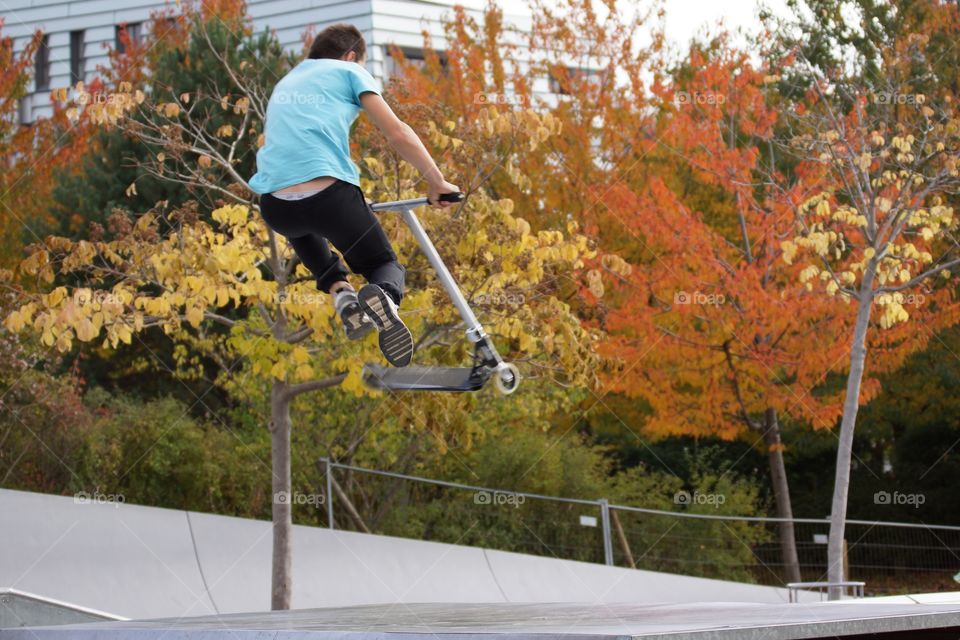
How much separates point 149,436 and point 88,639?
1002 centimetres

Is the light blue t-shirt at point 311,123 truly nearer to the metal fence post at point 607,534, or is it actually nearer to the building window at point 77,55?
the metal fence post at point 607,534

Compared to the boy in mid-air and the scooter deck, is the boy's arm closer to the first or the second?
the boy in mid-air

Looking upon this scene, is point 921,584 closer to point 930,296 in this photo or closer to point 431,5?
point 930,296

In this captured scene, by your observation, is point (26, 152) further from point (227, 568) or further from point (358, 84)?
point (358, 84)

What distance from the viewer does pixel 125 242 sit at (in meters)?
10.2

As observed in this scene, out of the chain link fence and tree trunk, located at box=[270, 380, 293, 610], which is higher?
tree trunk, located at box=[270, 380, 293, 610]

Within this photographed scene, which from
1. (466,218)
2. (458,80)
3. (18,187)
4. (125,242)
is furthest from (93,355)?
(466,218)

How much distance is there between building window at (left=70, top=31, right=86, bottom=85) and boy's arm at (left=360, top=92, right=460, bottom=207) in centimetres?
3542

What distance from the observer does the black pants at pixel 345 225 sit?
517 centimetres

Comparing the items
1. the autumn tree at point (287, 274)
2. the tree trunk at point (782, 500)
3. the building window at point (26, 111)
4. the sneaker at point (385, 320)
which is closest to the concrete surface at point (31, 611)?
the autumn tree at point (287, 274)

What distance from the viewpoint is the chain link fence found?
16.3m

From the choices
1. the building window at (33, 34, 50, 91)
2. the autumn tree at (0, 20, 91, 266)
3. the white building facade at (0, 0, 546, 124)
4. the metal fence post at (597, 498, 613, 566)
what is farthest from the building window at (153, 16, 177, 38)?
the building window at (33, 34, 50, 91)

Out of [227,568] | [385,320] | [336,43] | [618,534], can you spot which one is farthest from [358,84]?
[618,534]

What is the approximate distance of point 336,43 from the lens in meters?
5.30
